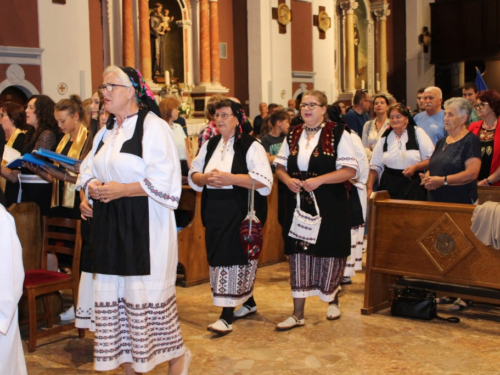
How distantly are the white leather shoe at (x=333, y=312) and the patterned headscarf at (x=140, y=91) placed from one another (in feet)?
7.36

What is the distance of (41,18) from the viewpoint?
10.8m

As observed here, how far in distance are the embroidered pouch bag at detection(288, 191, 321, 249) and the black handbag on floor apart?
36.8 inches

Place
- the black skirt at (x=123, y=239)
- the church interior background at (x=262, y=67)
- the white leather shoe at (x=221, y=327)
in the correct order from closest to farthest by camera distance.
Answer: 1. the black skirt at (x=123, y=239)
2. the church interior background at (x=262, y=67)
3. the white leather shoe at (x=221, y=327)

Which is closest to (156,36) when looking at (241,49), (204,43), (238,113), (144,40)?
(144,40)

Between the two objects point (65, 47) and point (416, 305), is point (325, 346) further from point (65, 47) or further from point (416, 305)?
point (65, 47)

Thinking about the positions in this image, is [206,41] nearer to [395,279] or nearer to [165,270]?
[395,279]

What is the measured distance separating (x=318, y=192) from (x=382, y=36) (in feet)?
53.1

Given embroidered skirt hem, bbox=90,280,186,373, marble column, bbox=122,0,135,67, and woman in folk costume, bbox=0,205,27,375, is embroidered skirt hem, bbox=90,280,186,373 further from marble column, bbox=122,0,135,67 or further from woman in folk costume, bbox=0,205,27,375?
marble column, bbox=122,0,135,67

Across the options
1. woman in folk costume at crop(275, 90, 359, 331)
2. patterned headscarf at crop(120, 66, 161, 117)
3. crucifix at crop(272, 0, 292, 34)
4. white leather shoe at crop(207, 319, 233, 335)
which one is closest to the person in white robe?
woman in folk costume at crop(275, 90, 359, 331)

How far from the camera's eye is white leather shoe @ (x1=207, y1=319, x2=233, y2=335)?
4.70 m

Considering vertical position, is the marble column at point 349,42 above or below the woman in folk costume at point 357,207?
above

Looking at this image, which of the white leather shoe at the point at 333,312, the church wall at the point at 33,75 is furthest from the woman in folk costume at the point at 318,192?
the church wall at the point at 33,75

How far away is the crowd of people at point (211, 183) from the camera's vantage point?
133 inches

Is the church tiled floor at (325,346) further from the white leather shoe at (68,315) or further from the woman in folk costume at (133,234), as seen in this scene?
the woman in folk costume at (133,234)
